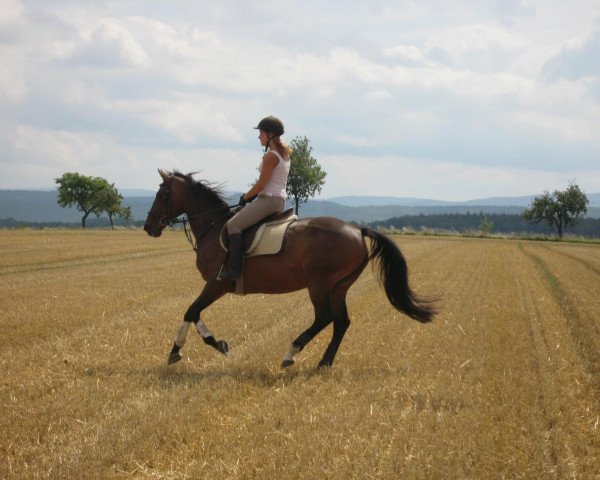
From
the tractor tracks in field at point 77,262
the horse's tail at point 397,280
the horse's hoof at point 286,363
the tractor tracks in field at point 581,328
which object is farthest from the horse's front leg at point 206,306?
the tractor tracks in field at point 77,262

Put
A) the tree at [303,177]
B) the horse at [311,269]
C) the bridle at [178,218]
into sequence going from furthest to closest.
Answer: the tree at [303,177] → the bridle at [178,218] → the horse at [311,269]

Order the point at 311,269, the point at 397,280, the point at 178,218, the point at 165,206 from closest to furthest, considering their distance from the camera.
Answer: the point at 311,269
the point at 397,280
the point at 165,206
the point at 178,218

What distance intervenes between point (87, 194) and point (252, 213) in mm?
99747

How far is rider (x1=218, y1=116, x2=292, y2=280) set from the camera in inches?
323

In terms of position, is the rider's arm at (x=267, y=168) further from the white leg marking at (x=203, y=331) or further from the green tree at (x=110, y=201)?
the green tree at (x=110, y=201)

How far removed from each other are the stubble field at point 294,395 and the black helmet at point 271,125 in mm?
3225

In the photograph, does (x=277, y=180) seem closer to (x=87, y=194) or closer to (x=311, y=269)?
(x=311, y=269)

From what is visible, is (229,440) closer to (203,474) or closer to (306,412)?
(203,474)

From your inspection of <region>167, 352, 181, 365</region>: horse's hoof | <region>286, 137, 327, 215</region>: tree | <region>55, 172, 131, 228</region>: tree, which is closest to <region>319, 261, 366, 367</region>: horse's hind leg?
<region>167, 352, 181, 365</region>: horse's hoof

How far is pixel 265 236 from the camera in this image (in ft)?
27.5

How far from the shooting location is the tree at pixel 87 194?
99.0 m

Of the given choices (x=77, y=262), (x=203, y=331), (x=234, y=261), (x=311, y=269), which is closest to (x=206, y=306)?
(x=203, y=331)

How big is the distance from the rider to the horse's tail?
152 centimetres

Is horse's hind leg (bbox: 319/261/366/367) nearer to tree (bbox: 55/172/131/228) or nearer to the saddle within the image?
the saddle
